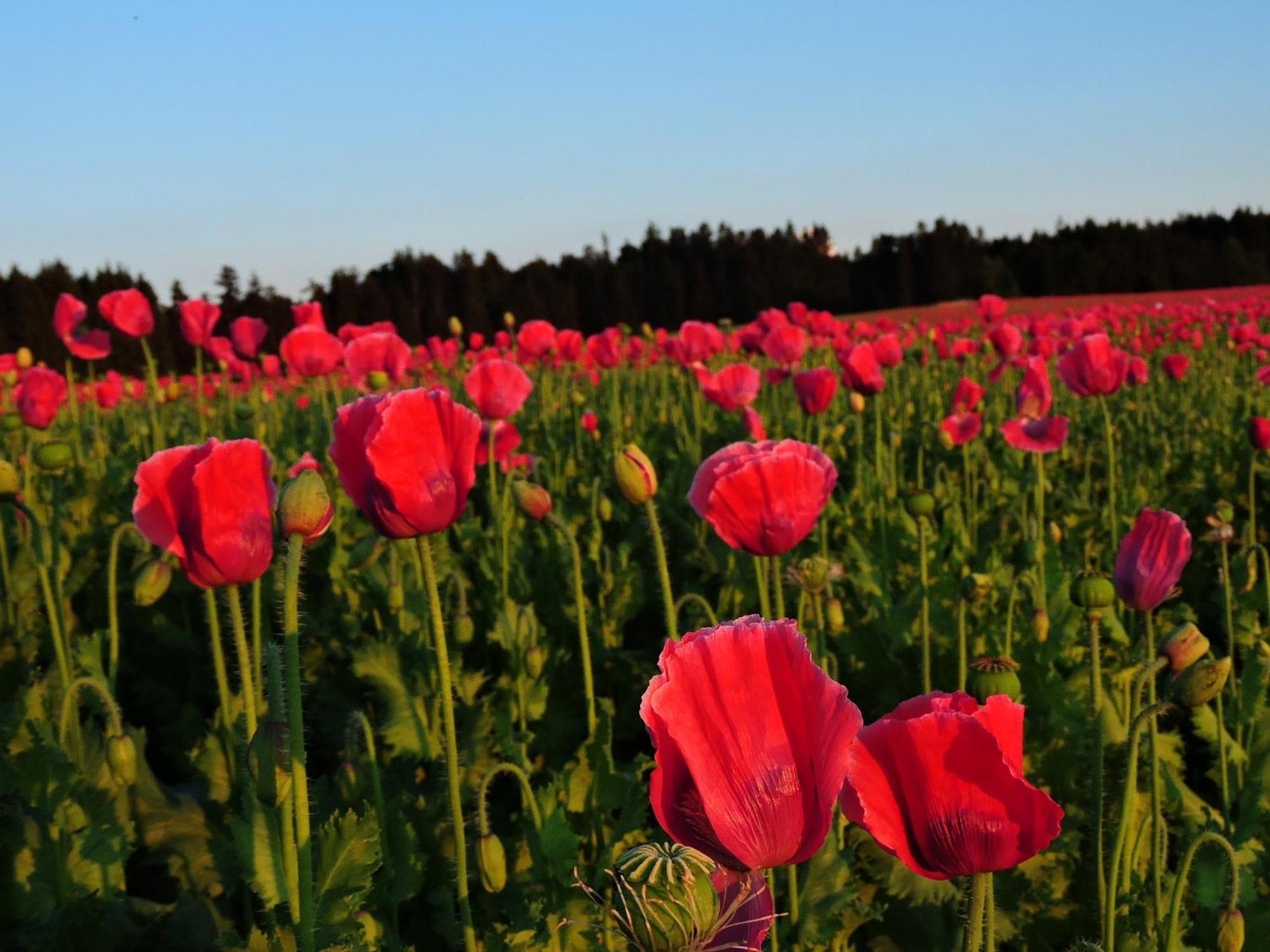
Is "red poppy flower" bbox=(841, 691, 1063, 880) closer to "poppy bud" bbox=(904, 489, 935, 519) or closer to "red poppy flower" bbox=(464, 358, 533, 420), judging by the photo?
"poppy bud" bbox=(904, 489, 935, 519)

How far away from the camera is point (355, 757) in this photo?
83.7 inches

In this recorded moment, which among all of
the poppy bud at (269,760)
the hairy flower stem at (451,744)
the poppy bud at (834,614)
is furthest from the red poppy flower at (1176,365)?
the poppy bud at (269,760)

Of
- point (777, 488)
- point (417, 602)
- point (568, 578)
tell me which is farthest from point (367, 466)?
point (568, 578)

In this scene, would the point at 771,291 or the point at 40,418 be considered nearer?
the point at 40,418

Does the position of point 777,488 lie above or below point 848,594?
above

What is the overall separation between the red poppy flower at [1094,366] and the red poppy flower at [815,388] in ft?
2.56

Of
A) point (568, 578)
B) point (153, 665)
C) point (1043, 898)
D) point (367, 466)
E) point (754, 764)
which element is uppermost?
point (367, 466)

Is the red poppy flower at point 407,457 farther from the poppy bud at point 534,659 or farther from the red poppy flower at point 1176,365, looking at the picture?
the red poppy flower at point 1176,365

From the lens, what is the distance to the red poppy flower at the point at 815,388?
3945 mm

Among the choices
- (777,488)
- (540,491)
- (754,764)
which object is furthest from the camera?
(540,491)

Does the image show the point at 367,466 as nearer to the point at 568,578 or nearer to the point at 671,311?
the point at 568,578

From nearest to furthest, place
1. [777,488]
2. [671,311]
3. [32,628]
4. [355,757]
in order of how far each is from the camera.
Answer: [777,488] → [355,757] → [32,628] → [671,311]

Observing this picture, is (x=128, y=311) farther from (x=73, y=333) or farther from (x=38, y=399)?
(x=38, y=399)

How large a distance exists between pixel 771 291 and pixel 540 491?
36.7 metres
